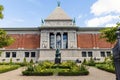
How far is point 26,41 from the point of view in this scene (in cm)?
5356

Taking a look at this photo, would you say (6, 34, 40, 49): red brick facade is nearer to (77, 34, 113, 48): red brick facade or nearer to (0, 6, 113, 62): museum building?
(0, 6, 113, 62): museum building

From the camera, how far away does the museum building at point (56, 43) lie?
2007 inches

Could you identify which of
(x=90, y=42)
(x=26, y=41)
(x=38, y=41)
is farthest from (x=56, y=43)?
(x=90, y=42)

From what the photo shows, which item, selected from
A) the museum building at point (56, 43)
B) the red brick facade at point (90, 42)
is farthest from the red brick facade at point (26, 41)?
the red brick facade at point (90, 42)

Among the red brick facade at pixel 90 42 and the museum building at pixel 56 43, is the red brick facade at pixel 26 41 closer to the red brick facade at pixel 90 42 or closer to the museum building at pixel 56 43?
the museum building at pixel 56 43

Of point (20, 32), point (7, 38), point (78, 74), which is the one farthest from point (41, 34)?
point (78, 74)

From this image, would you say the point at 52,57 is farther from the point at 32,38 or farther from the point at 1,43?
the point at 1,43

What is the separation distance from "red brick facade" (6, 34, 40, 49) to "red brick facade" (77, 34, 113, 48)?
12.5m

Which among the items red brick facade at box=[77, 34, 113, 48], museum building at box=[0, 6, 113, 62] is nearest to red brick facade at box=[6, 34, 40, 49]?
museum building at box=[0, 6, 113, 62]

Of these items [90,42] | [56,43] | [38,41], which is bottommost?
[56,43]

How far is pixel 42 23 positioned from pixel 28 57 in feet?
A: 35.2

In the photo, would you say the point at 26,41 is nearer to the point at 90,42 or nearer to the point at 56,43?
the point at 56,43

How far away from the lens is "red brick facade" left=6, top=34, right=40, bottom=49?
52875 mm

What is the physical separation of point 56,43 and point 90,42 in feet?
33.2
